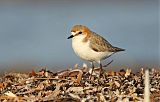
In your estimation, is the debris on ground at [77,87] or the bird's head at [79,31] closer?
the debris on ground at [77,87]

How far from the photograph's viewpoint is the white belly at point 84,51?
35.7 ft

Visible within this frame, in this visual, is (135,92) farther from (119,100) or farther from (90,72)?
(90,72)

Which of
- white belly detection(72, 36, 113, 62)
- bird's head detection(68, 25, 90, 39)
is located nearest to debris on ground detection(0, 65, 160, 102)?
white belly detection(72, 36, 113, 62)

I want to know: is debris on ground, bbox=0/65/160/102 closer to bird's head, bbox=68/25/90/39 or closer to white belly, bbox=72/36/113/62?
white belly, bbox=72/36/113/62

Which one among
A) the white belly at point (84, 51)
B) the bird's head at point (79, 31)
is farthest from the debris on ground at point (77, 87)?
the bird's head at point (79, 31)

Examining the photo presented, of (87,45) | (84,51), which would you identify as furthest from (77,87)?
(87,45)

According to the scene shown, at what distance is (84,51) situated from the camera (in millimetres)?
10914

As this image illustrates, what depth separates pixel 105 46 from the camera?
11328mm

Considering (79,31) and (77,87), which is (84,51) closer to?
(79,31)

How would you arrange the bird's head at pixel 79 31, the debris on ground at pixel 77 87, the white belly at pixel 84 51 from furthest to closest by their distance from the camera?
the bird's head at pixel 79 31 < the white belly at pixel 84 51 < the debris on ground at pixel 77 87

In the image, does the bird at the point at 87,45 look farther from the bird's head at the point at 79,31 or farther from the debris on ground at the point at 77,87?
the debris on ground at the point at 77,87

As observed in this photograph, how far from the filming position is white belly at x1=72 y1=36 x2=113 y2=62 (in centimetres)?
1089

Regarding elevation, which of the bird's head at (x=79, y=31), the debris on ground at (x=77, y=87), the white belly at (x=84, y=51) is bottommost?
the debris on ground at (x=77, y=87)

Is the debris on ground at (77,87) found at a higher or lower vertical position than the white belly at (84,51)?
lower
